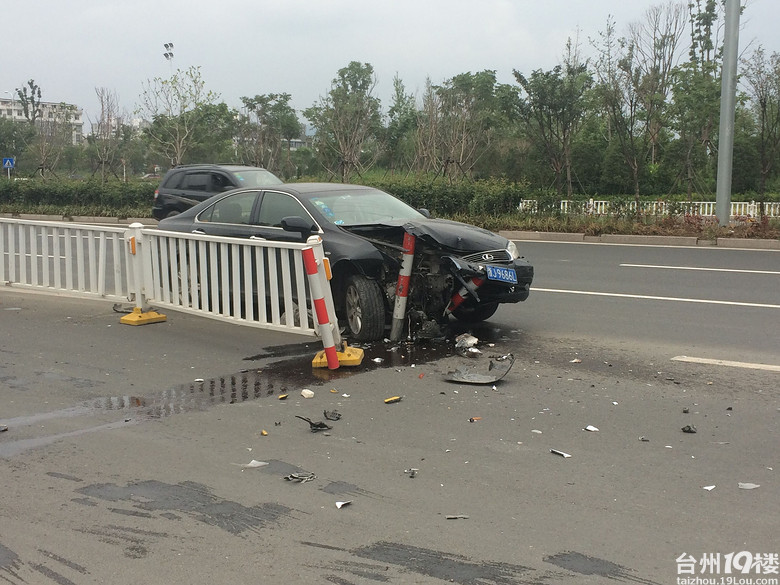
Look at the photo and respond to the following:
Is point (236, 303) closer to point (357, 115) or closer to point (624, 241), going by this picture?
point (624, 241)

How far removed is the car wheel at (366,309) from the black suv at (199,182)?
900 cm

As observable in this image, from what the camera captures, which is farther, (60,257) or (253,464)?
(60,257)

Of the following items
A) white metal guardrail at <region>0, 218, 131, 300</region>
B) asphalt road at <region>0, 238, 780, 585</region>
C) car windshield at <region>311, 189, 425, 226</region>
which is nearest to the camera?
asphalt road at <region>0, 238, 780, 585</region>

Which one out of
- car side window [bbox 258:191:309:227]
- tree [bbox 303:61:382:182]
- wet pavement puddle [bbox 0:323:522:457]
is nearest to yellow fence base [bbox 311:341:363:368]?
wet pavement puddle [bbox 0:323:522:457]

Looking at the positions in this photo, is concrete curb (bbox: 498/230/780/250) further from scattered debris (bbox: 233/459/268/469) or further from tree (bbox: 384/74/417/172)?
tree (bbox: 384/74/417/172)

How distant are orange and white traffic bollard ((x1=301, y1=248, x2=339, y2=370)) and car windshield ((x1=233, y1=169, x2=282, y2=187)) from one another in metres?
10.00

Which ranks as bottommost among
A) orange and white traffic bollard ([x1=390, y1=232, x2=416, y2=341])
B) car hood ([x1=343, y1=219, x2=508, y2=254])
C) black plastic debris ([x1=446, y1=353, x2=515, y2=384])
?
black plastic debris ([x1=446, y1=353, x2=515, y2=384])

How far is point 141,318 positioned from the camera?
30.3 feet

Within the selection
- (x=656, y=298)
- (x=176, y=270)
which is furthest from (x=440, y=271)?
(x=656, y=298)

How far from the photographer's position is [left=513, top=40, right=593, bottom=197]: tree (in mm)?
23203

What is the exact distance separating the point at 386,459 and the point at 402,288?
10.5 feet

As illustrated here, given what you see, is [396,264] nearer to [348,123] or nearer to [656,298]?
[656,298]

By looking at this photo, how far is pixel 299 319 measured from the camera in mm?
Result: 8008

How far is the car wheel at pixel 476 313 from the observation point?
8.96 metres
